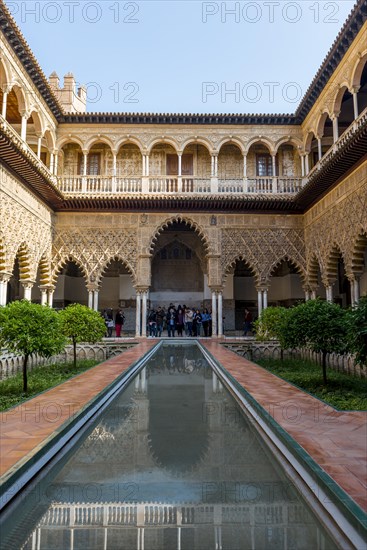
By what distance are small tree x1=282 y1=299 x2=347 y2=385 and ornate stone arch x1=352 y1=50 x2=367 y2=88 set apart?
23.2 feet

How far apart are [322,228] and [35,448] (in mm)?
13090

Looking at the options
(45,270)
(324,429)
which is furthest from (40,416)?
(45,270)

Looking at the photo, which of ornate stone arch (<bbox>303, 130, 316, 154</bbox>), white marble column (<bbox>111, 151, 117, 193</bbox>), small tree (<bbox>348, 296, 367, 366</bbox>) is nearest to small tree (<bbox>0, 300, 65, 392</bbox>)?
small tree (<bbox>348, 296, 367, 366</bbox>)

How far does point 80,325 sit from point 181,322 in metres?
7.98

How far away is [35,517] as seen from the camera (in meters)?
2.19

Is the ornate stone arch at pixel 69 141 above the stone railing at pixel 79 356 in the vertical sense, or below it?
above

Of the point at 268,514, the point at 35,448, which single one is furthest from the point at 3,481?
the point at 268,514

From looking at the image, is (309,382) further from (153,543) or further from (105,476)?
(153,543)

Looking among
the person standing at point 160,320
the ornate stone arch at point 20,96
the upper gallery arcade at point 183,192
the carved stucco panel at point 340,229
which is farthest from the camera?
the person standing at point 160,320

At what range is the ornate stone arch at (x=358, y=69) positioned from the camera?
430 inches

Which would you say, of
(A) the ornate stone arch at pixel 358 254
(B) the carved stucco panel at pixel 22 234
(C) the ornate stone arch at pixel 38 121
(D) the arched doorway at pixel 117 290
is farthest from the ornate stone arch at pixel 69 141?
(A) the ornate stone arch at pixel 358 254

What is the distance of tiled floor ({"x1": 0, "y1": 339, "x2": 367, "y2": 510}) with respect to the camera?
8.79 ft

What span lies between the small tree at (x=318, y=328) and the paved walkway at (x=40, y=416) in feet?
11.2

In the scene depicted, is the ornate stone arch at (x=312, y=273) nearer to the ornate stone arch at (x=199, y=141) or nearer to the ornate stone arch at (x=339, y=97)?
the ornate stone arch at (x=339, y=97)
